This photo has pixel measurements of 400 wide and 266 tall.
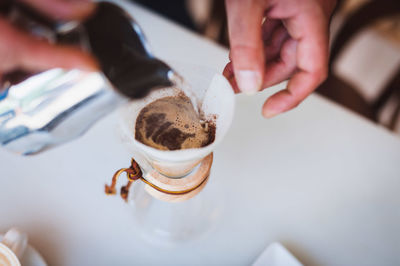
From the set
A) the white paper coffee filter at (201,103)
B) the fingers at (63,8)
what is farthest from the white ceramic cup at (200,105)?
the fingers at (63,8)

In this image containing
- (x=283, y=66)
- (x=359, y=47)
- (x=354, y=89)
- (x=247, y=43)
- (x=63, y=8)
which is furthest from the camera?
(x=359, y=47)

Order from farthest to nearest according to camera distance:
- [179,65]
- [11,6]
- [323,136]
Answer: [323,136], [179,65], [11,6]

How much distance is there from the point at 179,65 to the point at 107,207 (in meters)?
0.32

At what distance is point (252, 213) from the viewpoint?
0.62 metres

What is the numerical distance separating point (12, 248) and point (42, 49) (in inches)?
12.2

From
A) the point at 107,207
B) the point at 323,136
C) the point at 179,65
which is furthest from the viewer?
the point at 323,136

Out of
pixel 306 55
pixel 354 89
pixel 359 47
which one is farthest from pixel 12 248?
pixel 359 47

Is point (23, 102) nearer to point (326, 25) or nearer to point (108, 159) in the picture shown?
point (108, 159)

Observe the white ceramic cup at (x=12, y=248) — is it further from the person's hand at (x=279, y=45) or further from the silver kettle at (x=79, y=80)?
the person's hand at (x=279, y=45)

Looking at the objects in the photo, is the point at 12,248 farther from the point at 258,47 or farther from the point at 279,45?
the point at 279,45

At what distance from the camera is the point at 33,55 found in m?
0.32

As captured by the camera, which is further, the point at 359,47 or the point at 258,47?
the point at 359,47

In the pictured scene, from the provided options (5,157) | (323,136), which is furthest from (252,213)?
(5,157)

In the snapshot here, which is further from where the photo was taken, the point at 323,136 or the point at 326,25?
the point at 323,136
